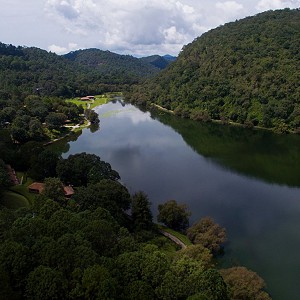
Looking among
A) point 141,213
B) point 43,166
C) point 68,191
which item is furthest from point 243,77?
point 141,213

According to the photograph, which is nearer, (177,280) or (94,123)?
(177,280)

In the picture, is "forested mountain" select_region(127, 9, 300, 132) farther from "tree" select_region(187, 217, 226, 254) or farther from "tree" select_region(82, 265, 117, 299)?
"tree" select_region(82, 265, 117, 299)

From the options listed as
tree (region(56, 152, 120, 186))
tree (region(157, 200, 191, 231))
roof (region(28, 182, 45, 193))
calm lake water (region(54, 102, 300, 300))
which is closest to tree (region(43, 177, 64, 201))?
roof (region(28, 182, 45, 193))

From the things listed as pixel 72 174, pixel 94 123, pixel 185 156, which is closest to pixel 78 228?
pixel 72 174

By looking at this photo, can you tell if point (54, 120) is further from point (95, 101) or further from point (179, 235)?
point (95, 101)

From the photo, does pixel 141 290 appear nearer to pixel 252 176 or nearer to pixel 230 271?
pixel 230 271

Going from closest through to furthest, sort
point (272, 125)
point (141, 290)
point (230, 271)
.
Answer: point (141, 290) < point (230, 271) < point (272, 125)
